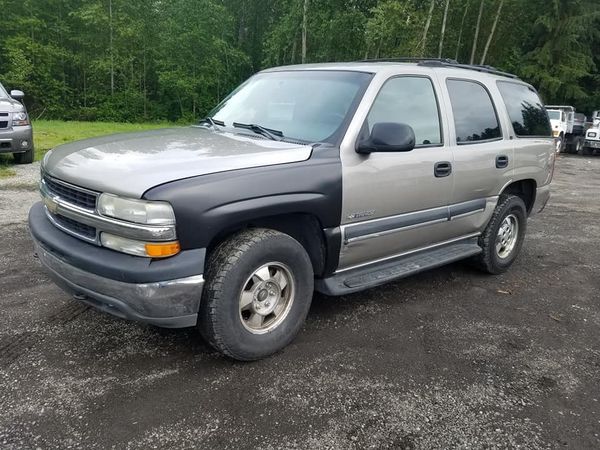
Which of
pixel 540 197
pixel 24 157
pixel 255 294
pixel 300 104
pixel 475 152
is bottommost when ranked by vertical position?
pixel 24 157

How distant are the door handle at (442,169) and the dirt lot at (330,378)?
1093mm

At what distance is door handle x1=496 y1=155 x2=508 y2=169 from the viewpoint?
4484mm

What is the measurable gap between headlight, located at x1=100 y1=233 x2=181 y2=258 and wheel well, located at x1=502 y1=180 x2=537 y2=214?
376 centimetres

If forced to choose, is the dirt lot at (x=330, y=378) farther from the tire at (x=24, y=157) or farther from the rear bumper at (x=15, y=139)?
the tire at (x=24, y=157)

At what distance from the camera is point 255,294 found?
3.01 metres

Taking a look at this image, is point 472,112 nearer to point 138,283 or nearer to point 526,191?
point 526,191

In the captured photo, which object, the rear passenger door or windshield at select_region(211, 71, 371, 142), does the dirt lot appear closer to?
the rear passenger door

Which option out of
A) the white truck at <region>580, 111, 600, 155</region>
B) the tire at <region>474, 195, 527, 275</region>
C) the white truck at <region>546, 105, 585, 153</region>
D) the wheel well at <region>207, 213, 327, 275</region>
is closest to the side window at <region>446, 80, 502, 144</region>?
the tire at <region>474, 195, 527, 275</region>

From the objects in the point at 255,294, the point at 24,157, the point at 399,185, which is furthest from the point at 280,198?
the point at 24,157

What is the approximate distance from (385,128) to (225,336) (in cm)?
165

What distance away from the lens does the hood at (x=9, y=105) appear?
912cm

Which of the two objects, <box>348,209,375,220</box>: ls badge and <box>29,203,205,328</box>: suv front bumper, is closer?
<box>29,203,205,328</box>: suv front bumper

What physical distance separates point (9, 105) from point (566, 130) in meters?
20.9

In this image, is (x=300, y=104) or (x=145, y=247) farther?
(x=300, y=104)
